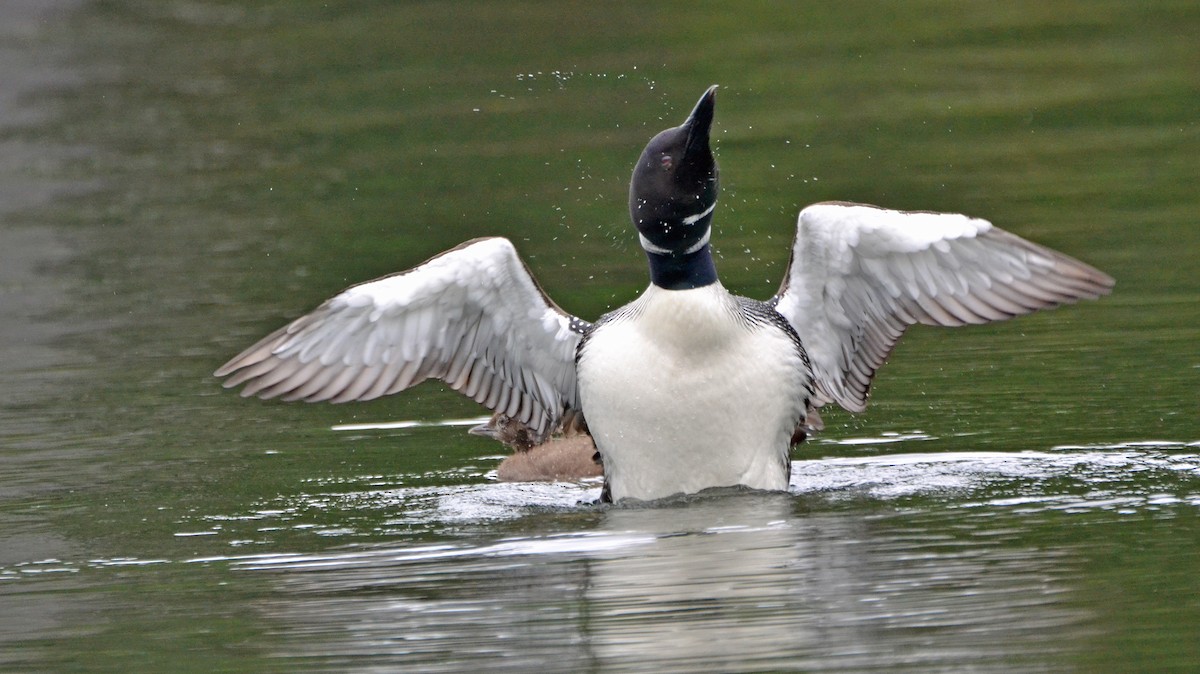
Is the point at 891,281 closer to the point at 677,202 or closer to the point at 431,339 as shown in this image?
the point at 677,202

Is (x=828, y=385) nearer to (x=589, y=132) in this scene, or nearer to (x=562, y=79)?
(x=589, y=132)

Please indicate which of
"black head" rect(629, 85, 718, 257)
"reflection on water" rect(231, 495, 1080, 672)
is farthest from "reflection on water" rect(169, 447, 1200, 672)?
"black head" rect(629, 85, 718, 257)

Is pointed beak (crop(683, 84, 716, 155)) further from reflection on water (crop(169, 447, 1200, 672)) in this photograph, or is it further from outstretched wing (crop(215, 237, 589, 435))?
reflection on water (crop(169, 447, 1200, 672))

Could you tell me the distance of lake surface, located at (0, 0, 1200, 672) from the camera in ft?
19.5

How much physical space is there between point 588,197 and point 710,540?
8.75 meters

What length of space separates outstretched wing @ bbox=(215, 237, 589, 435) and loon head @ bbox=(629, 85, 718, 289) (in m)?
0.54

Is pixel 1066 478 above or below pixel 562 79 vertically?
below

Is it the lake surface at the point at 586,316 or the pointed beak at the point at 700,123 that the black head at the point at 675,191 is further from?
the lake surface at the point at 586,316

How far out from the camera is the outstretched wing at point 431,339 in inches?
318

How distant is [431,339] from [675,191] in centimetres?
131

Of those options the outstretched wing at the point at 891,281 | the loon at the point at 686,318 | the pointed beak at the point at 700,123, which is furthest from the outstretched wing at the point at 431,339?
the outstretched wing at the point at 891,281

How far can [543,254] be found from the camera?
44.7 feet

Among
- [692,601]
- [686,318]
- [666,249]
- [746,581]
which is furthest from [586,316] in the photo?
[692,601]

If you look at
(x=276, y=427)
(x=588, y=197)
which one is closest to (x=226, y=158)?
(x=588, y=197)
